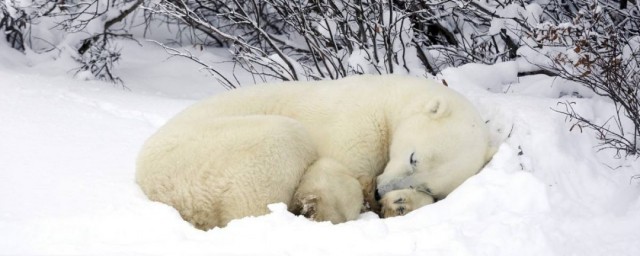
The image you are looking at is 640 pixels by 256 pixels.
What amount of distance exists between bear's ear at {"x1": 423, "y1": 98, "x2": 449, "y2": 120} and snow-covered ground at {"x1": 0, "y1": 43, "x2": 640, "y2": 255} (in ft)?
1.22

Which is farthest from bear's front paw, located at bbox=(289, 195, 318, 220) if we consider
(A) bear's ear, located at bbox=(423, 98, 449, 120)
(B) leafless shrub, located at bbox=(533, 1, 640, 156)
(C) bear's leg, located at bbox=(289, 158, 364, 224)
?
(B) leafless shrub, located at bbox=(533, 1, 640, 156)

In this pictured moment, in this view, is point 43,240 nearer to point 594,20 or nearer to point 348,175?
point 348,175

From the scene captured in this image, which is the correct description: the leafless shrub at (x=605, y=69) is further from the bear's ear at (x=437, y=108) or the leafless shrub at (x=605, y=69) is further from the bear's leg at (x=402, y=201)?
the bear's leg at (x=402, y=201)

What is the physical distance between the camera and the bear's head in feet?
12.9

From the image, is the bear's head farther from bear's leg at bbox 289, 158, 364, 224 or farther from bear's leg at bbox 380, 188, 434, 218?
bear's leg at bbox 289, 158, 364, 224

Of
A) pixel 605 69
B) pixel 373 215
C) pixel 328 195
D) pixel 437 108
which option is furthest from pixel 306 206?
pixel 605 69

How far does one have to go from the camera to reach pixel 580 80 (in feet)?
14.7

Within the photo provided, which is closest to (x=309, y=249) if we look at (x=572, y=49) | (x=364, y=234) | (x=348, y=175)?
(x=364, y=234)

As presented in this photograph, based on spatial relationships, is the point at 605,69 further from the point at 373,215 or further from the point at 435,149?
the point at 373,215

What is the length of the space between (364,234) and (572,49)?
2.32 metres

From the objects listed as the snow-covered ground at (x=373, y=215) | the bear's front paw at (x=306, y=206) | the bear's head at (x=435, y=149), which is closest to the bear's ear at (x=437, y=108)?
the bear's head at (x=435, y=149)

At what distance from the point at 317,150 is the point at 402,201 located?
55cm

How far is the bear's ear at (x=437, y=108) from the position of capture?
13.2 ft

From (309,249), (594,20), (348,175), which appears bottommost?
(348,175)
